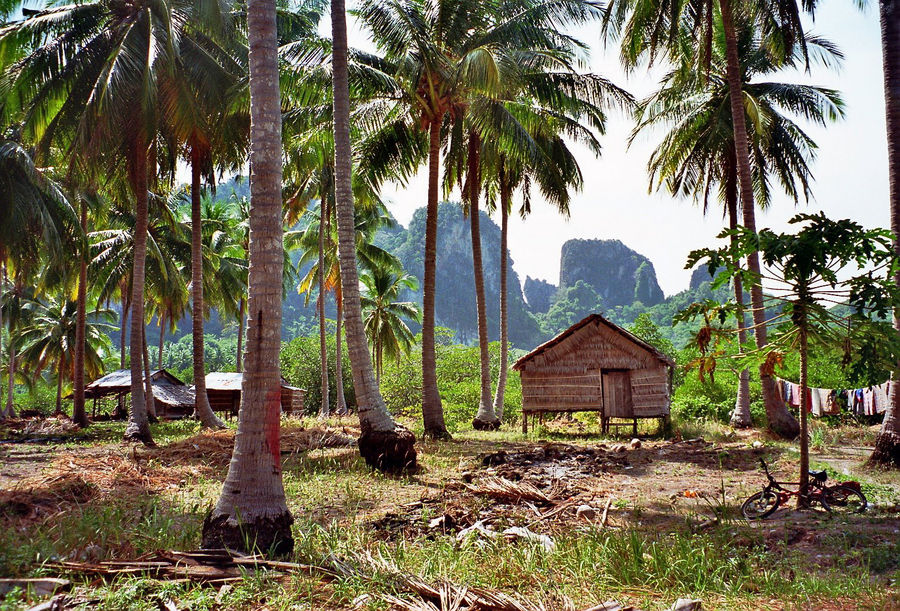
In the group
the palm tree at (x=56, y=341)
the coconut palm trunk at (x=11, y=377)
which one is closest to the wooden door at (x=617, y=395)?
the coconut palm trunk at (x=11, y=377)

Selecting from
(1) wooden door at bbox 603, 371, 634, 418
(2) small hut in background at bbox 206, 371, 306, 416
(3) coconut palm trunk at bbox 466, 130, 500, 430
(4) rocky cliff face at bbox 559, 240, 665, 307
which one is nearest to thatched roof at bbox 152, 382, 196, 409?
(2) small hut in background at bbox 206, 371, 306, 416

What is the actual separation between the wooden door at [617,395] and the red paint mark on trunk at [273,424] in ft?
49.7

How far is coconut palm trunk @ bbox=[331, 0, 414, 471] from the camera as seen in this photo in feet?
33.2

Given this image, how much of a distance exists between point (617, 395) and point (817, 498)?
1274 centimetres

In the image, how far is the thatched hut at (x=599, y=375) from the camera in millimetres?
19406

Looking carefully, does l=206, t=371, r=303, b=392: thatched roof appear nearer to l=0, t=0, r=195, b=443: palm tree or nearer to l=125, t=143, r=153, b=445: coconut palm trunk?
l=125, t=143, r=153, b=445: coconut palm trunk

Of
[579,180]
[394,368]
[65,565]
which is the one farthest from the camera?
[394,368]

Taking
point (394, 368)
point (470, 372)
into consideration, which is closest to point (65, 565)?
point (470, 372)

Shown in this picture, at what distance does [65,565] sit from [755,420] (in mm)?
19912

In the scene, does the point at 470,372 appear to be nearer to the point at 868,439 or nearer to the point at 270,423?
the point at 868,439

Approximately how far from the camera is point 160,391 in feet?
98.6

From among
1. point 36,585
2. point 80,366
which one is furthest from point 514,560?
point 80,366

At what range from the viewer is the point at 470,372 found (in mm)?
36000

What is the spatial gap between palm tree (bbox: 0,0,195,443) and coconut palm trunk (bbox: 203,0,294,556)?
8320 millimetres
